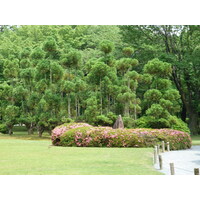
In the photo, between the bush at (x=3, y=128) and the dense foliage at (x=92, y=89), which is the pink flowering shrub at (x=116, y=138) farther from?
the bush at (x=3, y=128)

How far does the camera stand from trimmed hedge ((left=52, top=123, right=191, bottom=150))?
13.1 meters

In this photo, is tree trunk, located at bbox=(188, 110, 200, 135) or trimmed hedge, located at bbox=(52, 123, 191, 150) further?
tree trunk, located at bbox=(188, 110, 200, 135)

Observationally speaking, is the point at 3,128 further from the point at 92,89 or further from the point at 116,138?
the point at 116,138

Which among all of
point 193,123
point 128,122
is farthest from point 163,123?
point 193,123

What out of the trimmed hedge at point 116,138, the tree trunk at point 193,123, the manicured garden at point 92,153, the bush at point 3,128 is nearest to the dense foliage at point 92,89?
the bush at point 3,128

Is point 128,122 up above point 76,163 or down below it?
above

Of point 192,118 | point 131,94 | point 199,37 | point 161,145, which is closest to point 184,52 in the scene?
point 199,37

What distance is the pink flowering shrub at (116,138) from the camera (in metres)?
13.1

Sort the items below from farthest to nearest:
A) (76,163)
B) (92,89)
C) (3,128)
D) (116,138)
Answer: (3,128), (92,89), (116,138), (76,163)

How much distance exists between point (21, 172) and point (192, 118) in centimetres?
1711

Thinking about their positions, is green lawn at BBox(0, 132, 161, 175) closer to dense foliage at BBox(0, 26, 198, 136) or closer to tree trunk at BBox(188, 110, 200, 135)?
dense foliage at BBox(0, 26, 198, 136)

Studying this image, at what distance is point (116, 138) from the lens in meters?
13.1

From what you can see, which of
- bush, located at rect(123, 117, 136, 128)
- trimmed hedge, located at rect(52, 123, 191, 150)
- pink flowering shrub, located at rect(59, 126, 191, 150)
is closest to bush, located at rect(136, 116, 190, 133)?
bush, located at rect(123, 117, 136, 128)
